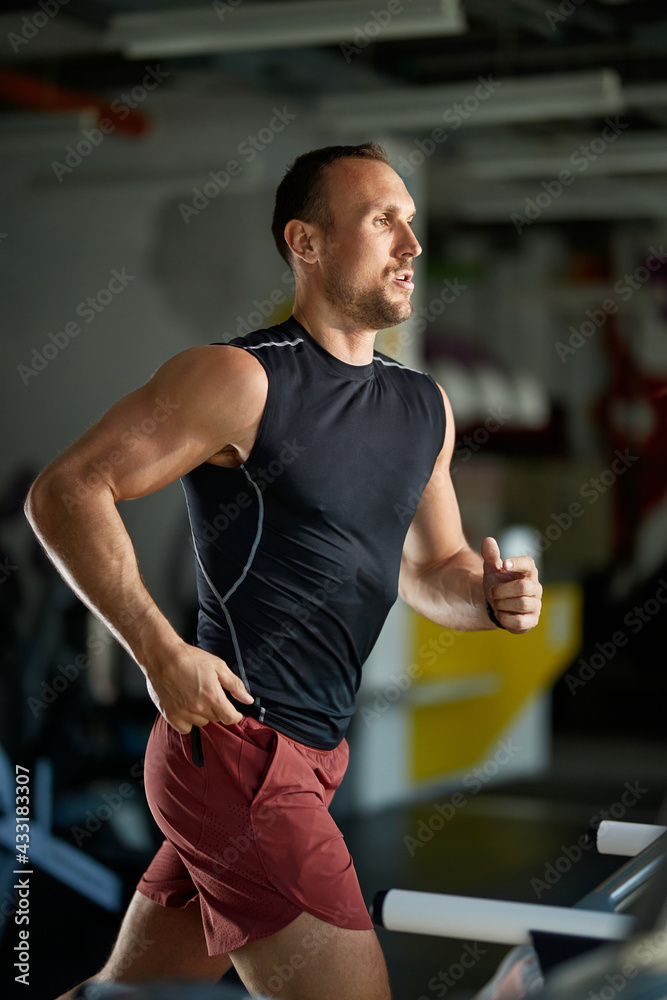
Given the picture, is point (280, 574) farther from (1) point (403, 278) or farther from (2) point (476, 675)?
(2) point (476, 675)

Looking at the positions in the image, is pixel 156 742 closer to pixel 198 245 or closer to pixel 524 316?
pixel 198 245

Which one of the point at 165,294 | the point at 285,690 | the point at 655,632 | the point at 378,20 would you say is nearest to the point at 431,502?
the point at 285,690

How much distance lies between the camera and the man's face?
189cm

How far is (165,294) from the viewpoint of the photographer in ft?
18.5

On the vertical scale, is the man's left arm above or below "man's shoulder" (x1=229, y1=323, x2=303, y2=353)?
below

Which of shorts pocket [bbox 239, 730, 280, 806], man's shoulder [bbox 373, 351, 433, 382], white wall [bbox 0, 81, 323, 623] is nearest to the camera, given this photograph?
shorts pocket [bbox 239, 730, 280, 806]

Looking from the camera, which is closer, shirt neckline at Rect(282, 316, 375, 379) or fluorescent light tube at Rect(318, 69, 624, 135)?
shirt neckline at Rect(282, 316, 375, 379)

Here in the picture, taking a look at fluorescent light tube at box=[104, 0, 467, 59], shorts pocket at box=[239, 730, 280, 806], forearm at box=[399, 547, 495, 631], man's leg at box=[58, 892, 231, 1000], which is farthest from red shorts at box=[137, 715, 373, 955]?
fluorescent light tube at box=[104, 0, 467, 59]

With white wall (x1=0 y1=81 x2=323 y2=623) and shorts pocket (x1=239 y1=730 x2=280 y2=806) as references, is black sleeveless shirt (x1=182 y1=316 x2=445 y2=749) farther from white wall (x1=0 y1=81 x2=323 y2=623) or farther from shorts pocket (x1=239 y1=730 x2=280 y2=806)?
white wall (x1=0 y1=81 x2=323 y2=623)

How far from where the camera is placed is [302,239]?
1953mm

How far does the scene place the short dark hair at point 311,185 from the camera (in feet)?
6.38

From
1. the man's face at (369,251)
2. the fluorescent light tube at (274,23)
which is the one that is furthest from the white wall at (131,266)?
the man's face at (369,251)

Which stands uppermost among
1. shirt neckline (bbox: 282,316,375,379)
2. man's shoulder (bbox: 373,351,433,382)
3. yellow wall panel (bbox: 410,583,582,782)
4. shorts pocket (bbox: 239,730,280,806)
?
shirt neckline (bbox: 282,316,375,379)

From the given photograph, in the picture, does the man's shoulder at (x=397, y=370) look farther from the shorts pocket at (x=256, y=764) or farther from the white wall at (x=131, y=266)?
the white wall at (x=131, y=266)
